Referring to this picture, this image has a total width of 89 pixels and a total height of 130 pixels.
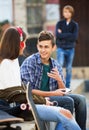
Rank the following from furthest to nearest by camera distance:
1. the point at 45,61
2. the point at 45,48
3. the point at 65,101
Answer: the point at 45,61 → the point at 45,48 → the point at 65,101

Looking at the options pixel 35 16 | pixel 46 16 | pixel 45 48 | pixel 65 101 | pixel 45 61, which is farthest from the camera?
pixel 35 16

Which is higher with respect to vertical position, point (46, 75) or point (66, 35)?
point (46, 75)

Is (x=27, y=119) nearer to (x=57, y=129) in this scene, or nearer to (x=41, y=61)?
(x=57, y=129)

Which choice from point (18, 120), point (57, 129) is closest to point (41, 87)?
point (57, 129)

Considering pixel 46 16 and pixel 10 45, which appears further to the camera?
pixel 46 16

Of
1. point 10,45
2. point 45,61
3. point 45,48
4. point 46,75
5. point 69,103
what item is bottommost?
point 69,103

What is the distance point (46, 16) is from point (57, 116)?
1068cm

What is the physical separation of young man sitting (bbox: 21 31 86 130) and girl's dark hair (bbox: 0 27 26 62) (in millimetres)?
633

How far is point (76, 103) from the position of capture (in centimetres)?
690

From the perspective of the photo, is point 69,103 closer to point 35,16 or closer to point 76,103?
point 76,103

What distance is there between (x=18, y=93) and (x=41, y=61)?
0.98 m

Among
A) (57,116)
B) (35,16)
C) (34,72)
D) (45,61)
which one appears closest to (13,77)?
(57,116)

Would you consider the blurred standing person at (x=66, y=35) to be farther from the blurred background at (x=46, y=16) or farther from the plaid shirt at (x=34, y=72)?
the plaid shirt at (x=34, y=72)

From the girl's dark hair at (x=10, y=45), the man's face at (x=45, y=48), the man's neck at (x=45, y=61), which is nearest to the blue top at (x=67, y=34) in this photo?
the man's neck at (x=45, y=61)
